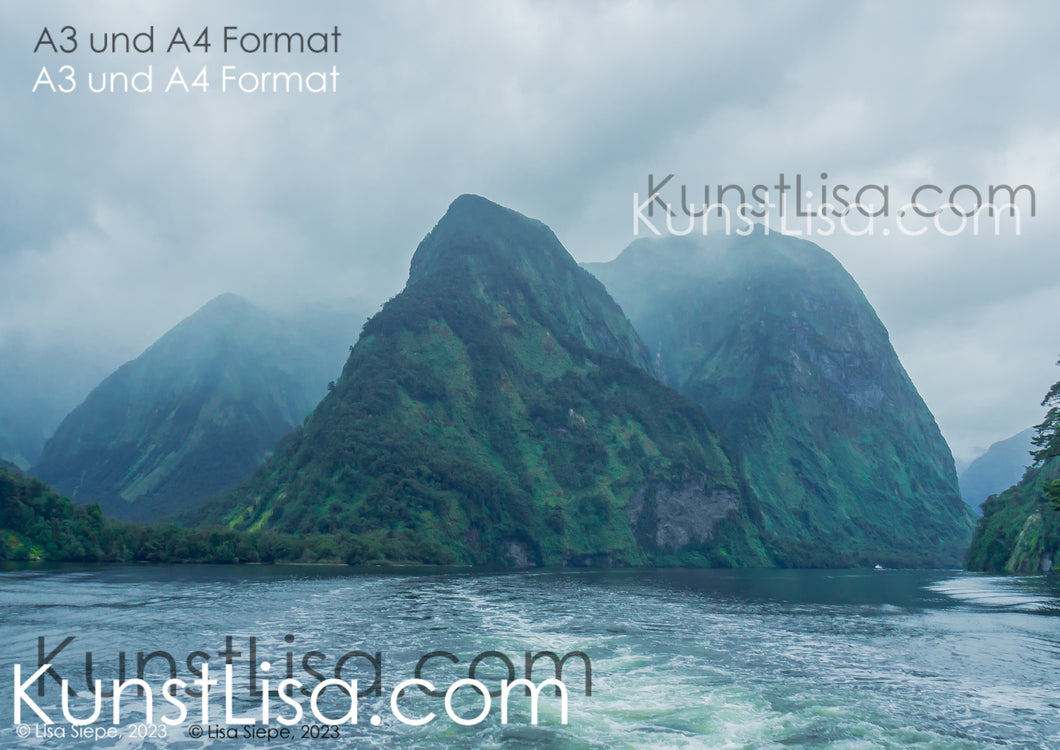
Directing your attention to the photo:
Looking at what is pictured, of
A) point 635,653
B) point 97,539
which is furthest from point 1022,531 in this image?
point 97,539

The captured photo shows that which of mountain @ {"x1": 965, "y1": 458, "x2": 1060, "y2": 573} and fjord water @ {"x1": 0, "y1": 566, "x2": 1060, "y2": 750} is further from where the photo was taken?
mountain @ {"x1": 965, "y1": 458, "x2": 1060, "y2": 573}

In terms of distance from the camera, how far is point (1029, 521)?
116 m

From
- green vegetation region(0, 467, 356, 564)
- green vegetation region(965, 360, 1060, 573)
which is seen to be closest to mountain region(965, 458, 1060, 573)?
green vegetation region(965, 360, 1060, 573)

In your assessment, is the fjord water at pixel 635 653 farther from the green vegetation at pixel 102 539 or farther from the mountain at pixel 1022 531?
the mountain at pixel 1022 531

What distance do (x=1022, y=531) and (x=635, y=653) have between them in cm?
11084

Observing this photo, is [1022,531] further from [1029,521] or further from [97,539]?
[97,539]

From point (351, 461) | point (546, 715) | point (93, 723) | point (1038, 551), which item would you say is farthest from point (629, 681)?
point (351, 461)

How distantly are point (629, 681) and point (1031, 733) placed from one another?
43.4 ft

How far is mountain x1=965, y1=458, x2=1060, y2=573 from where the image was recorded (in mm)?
108875

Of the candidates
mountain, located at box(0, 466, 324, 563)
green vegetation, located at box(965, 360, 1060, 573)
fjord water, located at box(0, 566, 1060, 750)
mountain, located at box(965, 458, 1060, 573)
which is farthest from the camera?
mountain, located at box(965, 458, 1060, 573)

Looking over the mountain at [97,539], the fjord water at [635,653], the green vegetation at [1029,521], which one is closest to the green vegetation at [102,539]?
the mountain at [97,539]

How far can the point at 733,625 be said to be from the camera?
162 ft

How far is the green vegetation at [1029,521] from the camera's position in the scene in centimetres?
9462

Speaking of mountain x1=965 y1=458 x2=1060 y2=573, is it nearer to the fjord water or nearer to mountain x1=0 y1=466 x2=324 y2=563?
the fjord water
